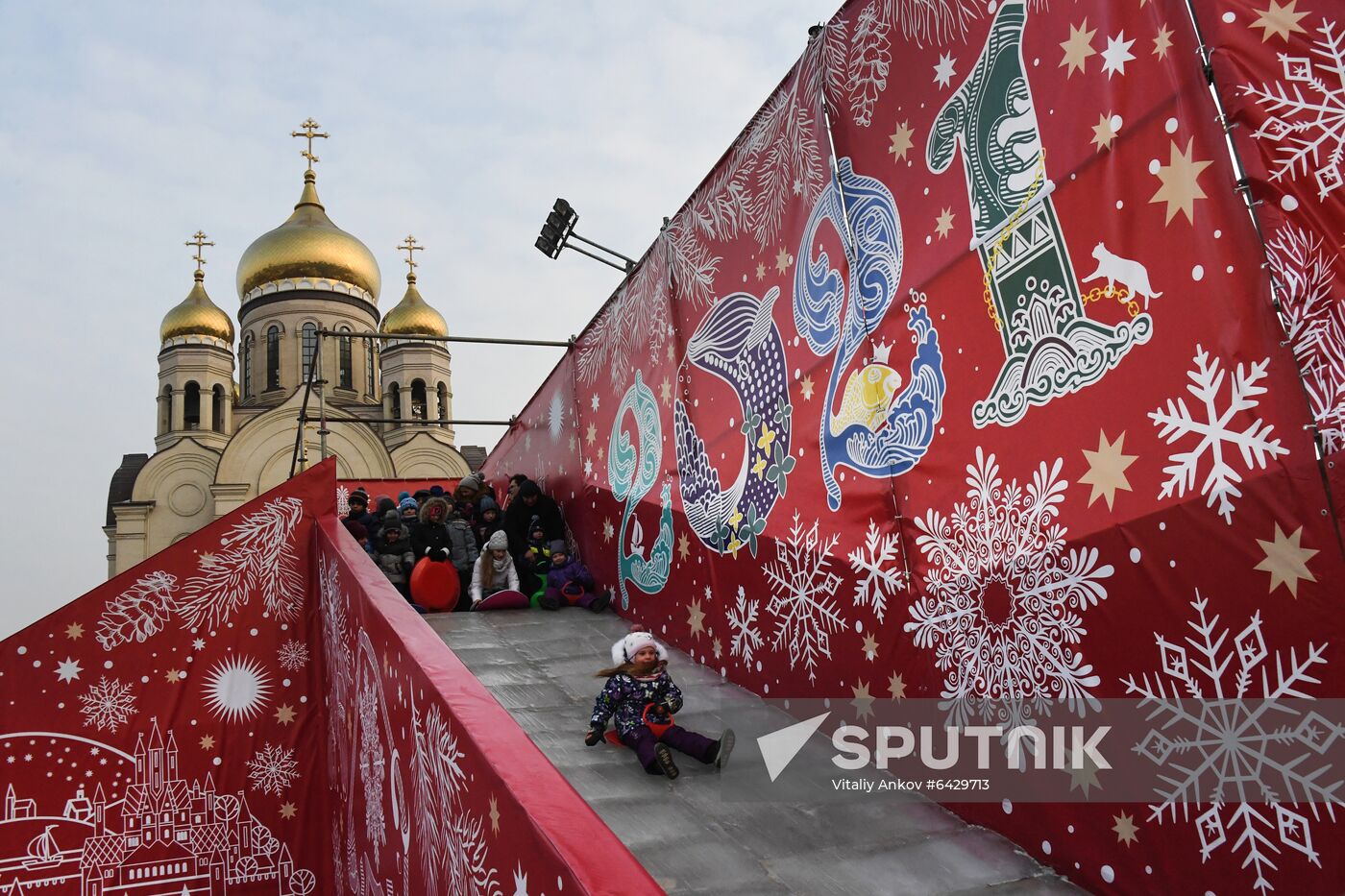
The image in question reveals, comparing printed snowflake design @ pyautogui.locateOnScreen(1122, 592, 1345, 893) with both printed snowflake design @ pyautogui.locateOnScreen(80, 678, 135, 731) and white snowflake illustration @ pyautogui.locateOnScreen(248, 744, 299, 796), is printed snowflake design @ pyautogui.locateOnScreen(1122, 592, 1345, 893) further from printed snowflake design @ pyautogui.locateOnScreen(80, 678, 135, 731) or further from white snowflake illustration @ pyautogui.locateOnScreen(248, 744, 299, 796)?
printed snowflake design @ pyautogui.locateOnScreen(80, 678, 135, 731)

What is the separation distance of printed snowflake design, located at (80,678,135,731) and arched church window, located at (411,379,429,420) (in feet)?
93.0

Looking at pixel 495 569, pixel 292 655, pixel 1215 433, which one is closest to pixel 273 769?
pixel 292 655

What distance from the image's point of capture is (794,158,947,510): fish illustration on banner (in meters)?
4.45

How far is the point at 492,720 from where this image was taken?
3.65m

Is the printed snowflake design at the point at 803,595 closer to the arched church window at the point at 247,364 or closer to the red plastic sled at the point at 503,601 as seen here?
the red plastic sled at the point at 503,601

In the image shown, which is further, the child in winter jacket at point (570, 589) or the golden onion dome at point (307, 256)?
the golden onion dome at point (307, 256)

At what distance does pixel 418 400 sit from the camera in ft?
117

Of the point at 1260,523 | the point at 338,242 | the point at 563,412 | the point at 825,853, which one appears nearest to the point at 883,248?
the point at 1260,523

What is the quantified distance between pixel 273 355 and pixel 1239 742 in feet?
118

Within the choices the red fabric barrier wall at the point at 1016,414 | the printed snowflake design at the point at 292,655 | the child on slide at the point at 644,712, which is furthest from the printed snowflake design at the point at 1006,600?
the printed snowflake design at the point at 292,655

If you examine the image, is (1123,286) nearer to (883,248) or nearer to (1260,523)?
(1260,523)

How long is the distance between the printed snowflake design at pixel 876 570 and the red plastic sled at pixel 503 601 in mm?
3706

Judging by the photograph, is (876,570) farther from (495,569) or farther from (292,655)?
(292,655)

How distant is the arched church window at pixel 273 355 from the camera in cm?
3522
